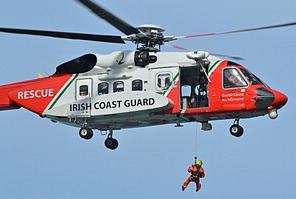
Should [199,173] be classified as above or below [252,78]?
below

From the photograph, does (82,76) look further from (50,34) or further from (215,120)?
(215,120)

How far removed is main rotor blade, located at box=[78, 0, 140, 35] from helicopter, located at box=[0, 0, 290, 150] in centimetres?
3

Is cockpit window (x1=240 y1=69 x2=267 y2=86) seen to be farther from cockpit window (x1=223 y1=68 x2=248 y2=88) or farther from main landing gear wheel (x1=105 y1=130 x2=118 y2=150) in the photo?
main landing gear wheel (x1=105 y1=130 x2=118 y2=150)

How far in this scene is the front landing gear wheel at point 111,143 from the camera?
26750 millimetres

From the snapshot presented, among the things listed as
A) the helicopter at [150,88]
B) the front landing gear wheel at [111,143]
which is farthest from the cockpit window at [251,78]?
the front landing gear wheel at [111,143]

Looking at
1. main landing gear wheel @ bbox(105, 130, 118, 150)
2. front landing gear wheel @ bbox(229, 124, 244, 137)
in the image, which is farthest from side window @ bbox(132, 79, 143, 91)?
front landing gear wheel @ bbox(229, 124, 244, 137)

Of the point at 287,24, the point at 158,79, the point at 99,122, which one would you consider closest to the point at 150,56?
the point at 158,79

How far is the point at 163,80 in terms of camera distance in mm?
24922

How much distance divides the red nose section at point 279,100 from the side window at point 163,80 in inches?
113

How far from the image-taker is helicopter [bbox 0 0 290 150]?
79.9 ft

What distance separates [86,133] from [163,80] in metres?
2.63

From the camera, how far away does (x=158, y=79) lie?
82.0ft

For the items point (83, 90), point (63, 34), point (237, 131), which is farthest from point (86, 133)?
point (237, 131)

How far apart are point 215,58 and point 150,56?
5.85ft
